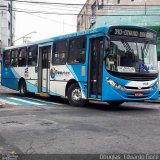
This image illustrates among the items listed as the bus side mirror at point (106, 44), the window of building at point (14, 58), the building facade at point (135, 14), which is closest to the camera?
the bus side mirror at point (106, 44)

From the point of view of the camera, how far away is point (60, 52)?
17453 mm

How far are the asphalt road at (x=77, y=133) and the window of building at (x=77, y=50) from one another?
3.36 metres

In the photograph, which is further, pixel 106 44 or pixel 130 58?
pixel 130 58

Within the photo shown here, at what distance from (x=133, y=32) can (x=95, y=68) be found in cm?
201

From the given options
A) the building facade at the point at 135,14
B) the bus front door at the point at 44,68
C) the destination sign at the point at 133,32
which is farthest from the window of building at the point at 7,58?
the building facade at the point at 135,14

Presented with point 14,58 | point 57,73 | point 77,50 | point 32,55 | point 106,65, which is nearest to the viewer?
point 106,65

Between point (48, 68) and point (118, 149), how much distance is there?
445 inches

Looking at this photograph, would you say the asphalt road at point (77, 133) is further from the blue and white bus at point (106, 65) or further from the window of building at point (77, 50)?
the window of building at point (77, 50)

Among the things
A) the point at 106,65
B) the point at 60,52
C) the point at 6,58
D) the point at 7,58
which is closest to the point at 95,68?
the point at 106,65

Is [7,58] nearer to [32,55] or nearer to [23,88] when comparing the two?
[23,88]

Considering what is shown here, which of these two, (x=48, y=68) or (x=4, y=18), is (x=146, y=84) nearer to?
(x=48, y=68)

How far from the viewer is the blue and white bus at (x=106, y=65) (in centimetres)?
1434

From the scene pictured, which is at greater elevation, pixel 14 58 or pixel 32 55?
pixel 32 55

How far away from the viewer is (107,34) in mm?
14359
